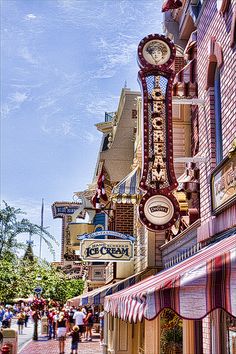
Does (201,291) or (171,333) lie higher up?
(201,291)

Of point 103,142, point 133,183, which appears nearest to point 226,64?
point 133,183

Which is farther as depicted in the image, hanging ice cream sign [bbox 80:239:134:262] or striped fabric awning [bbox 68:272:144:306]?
hanging ice cream sign [bbox 80:239:134:262]

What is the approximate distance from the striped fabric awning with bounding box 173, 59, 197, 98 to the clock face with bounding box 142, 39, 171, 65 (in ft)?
1.93

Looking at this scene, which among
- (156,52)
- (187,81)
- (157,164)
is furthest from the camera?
(187,81)

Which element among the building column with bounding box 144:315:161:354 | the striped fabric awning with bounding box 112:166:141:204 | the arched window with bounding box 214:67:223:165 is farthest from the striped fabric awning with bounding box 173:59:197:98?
the building column with bounding box 144:315:161:354

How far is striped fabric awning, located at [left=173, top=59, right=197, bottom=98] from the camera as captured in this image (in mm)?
11883

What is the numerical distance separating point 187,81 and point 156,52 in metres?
1.09

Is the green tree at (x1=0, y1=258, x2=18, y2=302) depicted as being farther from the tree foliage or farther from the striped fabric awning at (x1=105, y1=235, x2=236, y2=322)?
the striped fabric awning at (x1=105, y1=235, x2=236, y2=322)

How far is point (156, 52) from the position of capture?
11641 millimetres

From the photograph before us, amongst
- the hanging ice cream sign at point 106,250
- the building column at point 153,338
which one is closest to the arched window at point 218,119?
the building column at point 153,338

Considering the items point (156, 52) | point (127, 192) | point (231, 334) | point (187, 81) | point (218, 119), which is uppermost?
point (156, 52)

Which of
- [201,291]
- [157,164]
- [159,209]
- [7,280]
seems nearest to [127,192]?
[159,209]

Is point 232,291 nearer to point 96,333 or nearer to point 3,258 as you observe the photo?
point 96,333

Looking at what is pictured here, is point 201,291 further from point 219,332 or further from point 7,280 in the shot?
point 7,280
